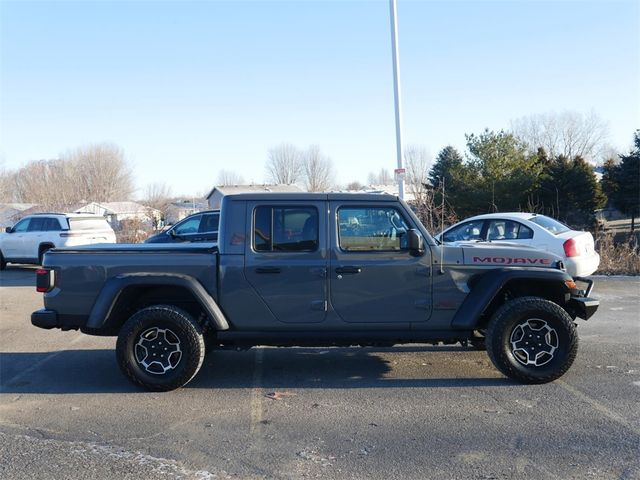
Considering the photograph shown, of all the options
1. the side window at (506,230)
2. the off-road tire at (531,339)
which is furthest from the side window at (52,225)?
the off-road tire at (531,339)

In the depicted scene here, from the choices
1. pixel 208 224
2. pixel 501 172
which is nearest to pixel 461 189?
pixel 501 172

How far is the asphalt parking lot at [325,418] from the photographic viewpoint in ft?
13.2

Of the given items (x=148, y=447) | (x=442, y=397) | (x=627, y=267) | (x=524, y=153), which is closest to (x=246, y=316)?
(x=148, y=447)

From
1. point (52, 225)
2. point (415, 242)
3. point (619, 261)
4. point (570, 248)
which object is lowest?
point (619, 261)

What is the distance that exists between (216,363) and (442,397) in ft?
9.02

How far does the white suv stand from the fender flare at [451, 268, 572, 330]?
13495 millimetres

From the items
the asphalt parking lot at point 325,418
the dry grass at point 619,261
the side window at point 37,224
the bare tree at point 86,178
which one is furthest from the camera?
the bare tree at point 86,178

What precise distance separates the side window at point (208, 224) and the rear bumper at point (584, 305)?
10478 mm

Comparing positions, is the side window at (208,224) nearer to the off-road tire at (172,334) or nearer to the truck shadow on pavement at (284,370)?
the truck shadow on pavement at (284,370)

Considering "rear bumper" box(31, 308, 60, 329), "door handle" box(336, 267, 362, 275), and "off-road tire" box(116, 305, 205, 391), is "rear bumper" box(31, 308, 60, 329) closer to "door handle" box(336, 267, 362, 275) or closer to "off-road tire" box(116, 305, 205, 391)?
"off-road tire" box(116, 305, 205, 391)

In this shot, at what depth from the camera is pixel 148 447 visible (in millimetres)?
4371

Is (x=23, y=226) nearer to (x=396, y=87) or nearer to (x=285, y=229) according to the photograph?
(x=396, y=87)

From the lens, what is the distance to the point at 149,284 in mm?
5660

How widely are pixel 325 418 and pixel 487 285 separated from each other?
2054 mm
